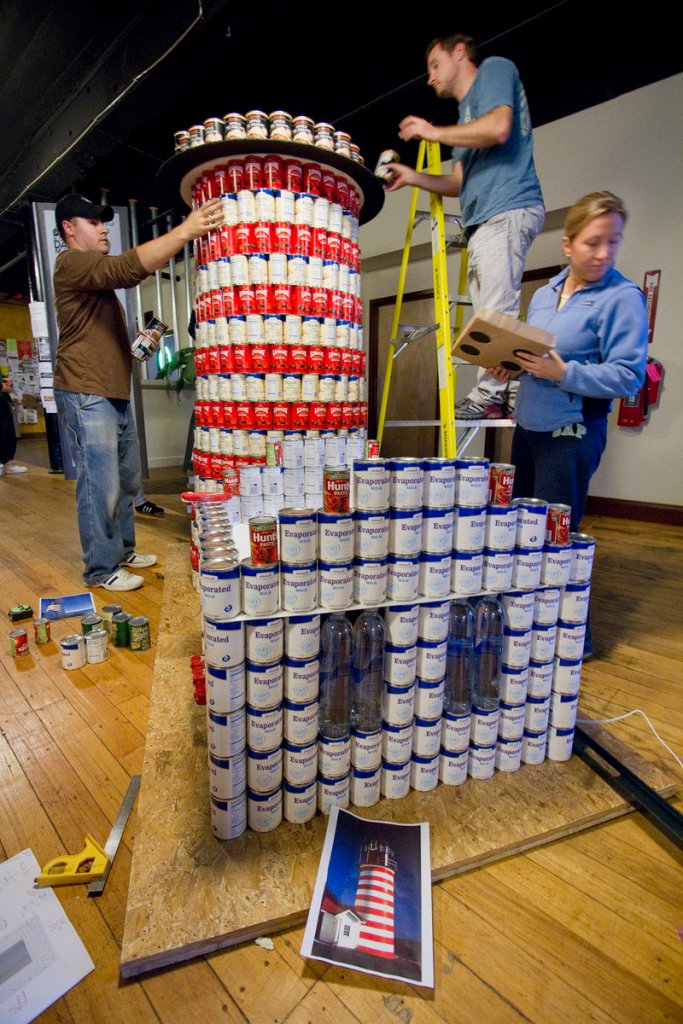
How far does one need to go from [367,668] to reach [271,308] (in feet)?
5.84

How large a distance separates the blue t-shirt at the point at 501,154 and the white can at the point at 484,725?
1705 mm

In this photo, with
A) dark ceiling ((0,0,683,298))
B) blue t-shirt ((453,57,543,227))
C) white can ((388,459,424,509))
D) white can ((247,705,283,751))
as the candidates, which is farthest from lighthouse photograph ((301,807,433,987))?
dark ceiling ((0,0,683,298))

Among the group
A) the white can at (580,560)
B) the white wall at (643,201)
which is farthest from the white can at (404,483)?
the white wall at (643,201)

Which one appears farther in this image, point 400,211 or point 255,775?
point 400,211

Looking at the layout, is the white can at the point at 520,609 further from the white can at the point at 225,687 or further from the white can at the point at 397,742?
the white can at the point at 225,687

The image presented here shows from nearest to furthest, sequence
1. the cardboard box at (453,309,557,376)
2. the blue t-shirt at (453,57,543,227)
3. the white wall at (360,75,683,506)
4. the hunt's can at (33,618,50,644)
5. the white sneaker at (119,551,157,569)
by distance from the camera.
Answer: the cardboard box at (453,309,557,376) → the blue t-shirt at (453,57,543,227) → the hunt's can at (33,618,50,644) → the white sneaker at (119,551,157,569) → the white wall at (360,75,683,506)

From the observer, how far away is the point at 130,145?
4.66 m

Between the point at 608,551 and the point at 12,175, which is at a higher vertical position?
the point at 12,175

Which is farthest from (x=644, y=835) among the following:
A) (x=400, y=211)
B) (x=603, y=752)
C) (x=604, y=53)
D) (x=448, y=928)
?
(x=400, y=211)

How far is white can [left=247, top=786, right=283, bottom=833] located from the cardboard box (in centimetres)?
119

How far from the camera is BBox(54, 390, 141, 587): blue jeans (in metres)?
2.31

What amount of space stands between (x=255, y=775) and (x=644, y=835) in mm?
863

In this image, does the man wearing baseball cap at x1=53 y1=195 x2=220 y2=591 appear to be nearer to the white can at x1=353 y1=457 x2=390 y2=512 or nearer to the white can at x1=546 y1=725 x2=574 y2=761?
the white can at x1=353 y1=457 x2=390 y2=512

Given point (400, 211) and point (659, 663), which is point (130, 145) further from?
point (659, 663)
